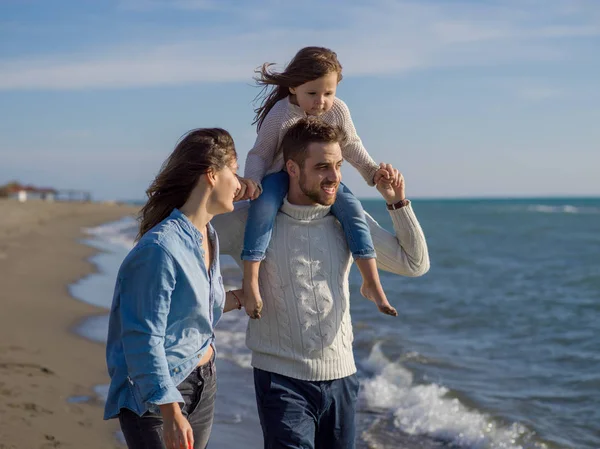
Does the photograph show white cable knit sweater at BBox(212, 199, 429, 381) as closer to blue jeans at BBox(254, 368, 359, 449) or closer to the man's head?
blue jeans at BBox(254, 368, 359, 449)

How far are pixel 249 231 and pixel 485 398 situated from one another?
5505 millimetres

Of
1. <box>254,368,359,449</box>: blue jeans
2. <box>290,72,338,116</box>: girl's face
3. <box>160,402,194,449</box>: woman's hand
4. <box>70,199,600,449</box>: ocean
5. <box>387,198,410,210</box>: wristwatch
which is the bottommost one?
<box>70,199,600,449</box>: ocean

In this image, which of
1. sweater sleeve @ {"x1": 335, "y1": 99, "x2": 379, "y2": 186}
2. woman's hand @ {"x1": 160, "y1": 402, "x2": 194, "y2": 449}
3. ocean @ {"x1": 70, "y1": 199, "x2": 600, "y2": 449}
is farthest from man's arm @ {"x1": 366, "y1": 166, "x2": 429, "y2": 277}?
ocean @ {"x1": 70, "y1": 199, "x2": 600, "y2": 449}

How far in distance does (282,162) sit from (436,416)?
14.0 ft

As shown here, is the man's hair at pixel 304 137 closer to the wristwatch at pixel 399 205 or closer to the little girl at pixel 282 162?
the little girl at pixel 282 162

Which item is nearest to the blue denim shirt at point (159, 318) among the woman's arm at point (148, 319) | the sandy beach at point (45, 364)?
the woman's arm at point (148, 319)

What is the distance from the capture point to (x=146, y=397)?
2.67 metres

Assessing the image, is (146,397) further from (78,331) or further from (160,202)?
(78,331)

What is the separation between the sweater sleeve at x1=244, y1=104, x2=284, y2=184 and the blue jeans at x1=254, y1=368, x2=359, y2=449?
90 cm

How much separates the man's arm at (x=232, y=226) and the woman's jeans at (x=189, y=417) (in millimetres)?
697

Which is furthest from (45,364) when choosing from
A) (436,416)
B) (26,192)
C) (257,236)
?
(26,192)

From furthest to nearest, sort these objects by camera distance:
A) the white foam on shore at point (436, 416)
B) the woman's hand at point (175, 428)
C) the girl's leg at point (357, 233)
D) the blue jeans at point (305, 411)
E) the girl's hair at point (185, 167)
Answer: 1. the white foam on shore at point (436, 416)
2. the girl's leg at point (357, 233)
3. the blue jeans at point (305, 411)
4. the girl's hair at point (185, 167)
5. the woman's hand at point (175, 428)

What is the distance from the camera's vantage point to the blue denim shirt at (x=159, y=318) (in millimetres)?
2682

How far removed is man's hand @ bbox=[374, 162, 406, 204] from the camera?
3.62m
